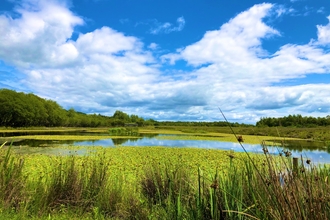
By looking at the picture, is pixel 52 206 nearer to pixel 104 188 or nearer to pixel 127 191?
pixel 104 188

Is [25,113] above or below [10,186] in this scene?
above

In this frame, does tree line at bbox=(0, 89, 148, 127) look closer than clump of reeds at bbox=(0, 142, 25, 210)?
No

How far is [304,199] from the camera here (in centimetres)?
210

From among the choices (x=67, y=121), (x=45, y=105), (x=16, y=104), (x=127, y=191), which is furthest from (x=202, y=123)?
(x=127, y=191)

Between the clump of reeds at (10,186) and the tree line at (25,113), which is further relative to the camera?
the tree line at (25,113)

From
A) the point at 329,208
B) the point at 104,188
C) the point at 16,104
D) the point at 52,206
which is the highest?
the point at 16,104

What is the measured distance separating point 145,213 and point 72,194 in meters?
1.71

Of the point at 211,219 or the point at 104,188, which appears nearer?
the point at 211,219

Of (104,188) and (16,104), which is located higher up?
(16,104)

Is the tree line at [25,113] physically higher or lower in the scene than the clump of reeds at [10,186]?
higher

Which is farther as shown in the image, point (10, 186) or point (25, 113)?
point (25, 113)

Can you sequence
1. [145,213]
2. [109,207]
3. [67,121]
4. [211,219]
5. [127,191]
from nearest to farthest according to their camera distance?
[211,219] → [145,213] → [109,207] → [127,191] → [67,121]

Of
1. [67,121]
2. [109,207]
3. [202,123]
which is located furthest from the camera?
[202,123]

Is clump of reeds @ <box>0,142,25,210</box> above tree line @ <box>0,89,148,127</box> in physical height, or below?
below
